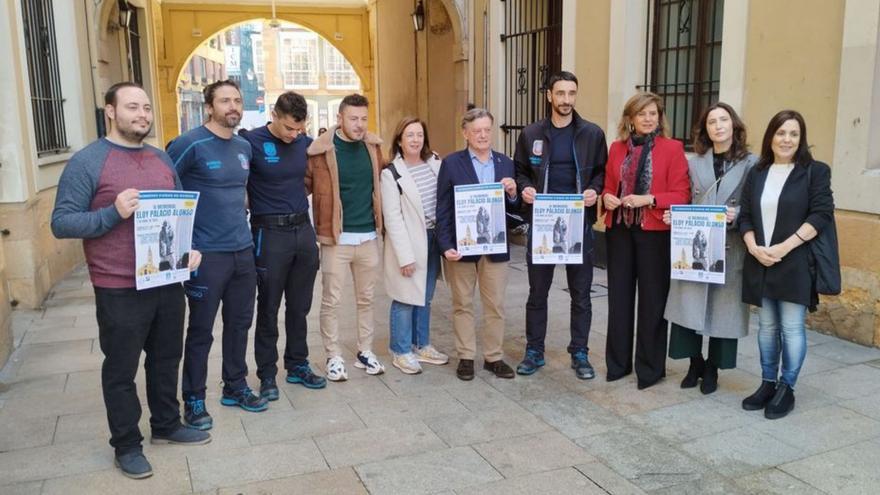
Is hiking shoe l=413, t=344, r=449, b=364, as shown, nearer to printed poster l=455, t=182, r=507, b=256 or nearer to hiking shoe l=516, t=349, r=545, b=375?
hiking shoe l=516, t=349, r=545, b=375

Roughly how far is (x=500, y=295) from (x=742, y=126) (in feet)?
5.97

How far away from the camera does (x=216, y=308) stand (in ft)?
13.3

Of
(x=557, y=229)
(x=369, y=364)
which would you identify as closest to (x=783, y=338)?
(x=557, y=229)

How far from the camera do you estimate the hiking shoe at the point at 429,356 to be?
5238 millimetres

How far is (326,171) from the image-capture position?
459 cm

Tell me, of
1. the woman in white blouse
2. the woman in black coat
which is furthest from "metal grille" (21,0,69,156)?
the woman in black coat

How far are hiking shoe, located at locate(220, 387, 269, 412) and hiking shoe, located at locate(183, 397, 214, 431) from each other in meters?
0.29

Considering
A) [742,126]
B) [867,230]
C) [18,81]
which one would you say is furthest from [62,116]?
[867,230]

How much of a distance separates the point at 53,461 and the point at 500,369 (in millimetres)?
2700

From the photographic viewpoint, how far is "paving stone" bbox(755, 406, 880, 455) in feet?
12.5

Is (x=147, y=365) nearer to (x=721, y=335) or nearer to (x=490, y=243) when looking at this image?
(x=490, y=243)

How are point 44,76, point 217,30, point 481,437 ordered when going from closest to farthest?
point 481,437
point 44,76
point 217,30

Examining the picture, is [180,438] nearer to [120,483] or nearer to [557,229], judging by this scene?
[120,483]

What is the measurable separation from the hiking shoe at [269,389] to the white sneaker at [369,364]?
26.8 inches
